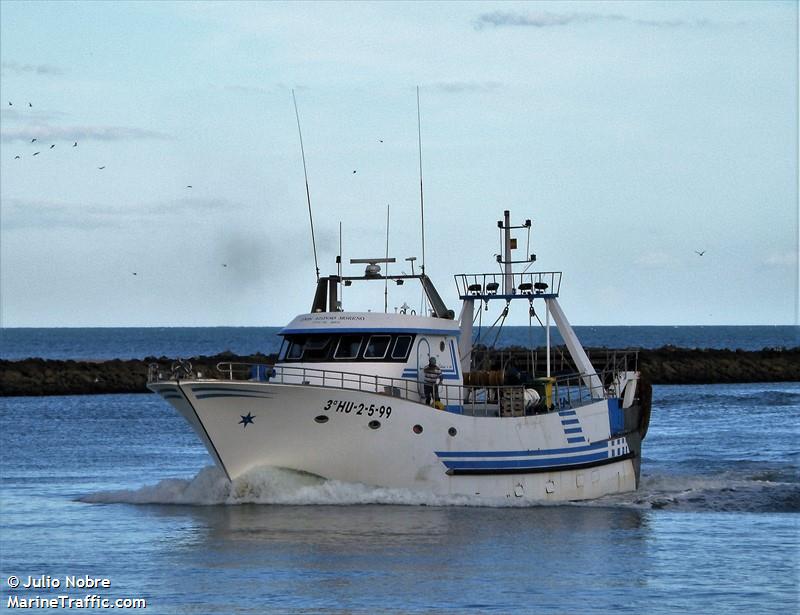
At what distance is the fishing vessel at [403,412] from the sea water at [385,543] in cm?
49

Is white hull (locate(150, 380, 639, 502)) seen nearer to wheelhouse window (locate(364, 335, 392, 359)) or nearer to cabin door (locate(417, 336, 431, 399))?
cabin door (locate(417, 336, 431, 399))

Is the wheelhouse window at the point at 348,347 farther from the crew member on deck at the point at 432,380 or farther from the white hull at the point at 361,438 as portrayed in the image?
the white hull at the point at 361,438

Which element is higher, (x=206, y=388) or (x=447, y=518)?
(x=206, y=388)

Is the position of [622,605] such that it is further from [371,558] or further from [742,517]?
[742,517]

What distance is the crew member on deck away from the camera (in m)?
26.9

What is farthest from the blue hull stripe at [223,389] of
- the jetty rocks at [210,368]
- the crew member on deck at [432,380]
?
the jetty rocks at [210,368]

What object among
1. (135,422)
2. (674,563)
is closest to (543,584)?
(674,563)

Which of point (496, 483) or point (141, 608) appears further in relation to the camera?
point (496, 483)

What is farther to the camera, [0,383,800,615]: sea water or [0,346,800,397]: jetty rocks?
[0,346,800,397]: jetty rocks

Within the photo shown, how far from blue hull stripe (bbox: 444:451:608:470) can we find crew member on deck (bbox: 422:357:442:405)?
1.45 metres

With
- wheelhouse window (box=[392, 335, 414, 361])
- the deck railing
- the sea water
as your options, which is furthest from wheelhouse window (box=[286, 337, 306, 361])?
the sea water

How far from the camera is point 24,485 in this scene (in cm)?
3072

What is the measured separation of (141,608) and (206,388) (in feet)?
24.4

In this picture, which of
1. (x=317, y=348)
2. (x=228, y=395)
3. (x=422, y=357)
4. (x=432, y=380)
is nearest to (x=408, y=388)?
(x=432, y=380)
